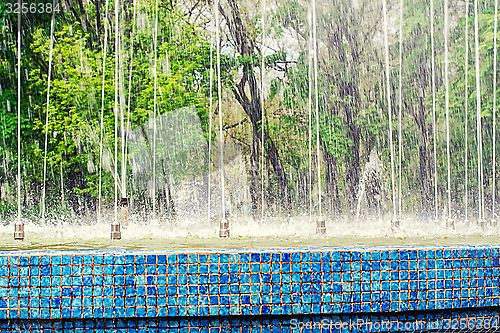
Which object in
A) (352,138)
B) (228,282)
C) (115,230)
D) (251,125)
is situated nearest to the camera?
(228,282)

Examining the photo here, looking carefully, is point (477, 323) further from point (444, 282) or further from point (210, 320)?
point (210, 320)

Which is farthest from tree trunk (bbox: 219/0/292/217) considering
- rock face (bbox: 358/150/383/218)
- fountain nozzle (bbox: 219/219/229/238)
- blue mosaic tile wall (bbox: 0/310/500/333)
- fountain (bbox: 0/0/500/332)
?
blue mosaic tile wall (bbox: 0/310/500/333)

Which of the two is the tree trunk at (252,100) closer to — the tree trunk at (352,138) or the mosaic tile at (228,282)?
the tree trunk at (352,138)

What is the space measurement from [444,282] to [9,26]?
12809mm

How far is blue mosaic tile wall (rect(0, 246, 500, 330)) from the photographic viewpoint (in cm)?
325

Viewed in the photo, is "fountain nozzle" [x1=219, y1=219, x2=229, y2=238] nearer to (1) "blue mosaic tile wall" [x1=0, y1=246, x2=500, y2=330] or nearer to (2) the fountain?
(2) the fountain

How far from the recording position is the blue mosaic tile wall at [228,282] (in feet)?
10.6

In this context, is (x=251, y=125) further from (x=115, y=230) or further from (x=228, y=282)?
(x=228, y=282)

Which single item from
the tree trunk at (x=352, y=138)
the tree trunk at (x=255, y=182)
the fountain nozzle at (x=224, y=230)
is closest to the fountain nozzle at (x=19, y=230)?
the fountain nozzle at (x=224, y=230)

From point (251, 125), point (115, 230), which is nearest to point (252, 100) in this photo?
point (251, 125)

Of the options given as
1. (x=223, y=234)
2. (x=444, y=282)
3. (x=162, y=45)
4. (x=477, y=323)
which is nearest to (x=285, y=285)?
(x=444, y=282)

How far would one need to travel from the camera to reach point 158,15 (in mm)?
14117

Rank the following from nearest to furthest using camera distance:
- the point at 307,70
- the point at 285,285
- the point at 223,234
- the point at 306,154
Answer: the point at 285,285, the point at 223,234, the point at 307,70, the point at 306,154

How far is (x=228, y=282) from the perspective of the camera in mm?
3287
